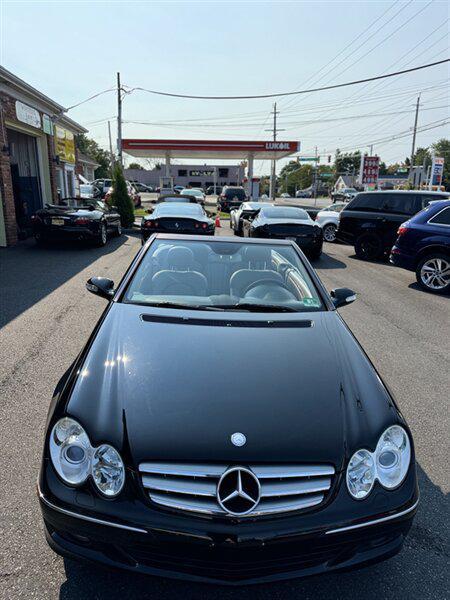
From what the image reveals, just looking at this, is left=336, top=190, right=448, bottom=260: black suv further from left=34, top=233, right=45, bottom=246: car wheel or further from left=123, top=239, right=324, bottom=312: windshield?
left=123, top=239, right=324, bottom=312: windshield

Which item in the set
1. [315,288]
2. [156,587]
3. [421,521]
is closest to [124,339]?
Result: [156,587]

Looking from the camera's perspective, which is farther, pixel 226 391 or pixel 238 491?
pixel 226 391

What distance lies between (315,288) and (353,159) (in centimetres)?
14387

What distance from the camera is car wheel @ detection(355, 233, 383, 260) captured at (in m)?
12.3

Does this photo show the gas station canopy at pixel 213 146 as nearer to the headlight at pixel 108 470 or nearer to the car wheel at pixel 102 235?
the car wheel at pixel 102 235

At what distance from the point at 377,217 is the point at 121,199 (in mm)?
11361

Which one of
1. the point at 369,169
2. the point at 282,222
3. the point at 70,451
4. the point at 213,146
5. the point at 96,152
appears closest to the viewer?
the point at 70,451

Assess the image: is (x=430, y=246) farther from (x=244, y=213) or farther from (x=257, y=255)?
(x=244, y=213)

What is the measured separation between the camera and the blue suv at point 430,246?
28.5 ft

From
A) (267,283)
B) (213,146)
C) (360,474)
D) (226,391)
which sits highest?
(213,146)

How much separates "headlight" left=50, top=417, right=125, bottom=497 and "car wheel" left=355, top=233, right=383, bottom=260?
37.7ft

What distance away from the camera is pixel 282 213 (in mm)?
12578

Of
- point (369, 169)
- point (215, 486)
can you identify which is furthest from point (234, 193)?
point (215, 486)

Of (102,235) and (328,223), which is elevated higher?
(328,223)
